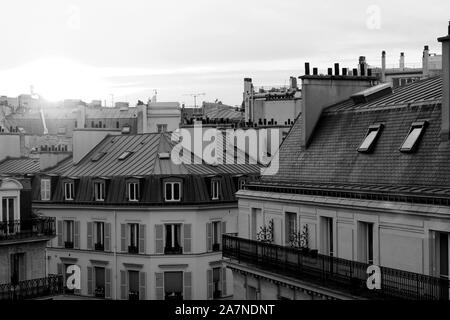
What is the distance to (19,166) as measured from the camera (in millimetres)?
52250

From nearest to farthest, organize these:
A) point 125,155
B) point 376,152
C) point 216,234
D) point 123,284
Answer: point 376,152 → point 123,284 → point 216,234 → point 125,155

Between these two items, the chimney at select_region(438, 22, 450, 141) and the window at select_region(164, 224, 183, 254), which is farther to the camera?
the window at select_region(164, 224, 183, 254)

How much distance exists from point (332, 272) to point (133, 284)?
22712 millimetres

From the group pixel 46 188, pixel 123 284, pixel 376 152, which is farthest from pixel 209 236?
pixel 376 152

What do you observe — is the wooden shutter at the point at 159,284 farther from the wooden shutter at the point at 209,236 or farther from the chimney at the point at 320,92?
the chimney at the point at 320,92

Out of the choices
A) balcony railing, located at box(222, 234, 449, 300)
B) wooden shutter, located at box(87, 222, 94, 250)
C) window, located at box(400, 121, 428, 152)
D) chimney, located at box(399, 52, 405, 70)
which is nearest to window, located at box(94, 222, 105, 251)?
wooden shutter, located at box(87, 222, 94, 250)

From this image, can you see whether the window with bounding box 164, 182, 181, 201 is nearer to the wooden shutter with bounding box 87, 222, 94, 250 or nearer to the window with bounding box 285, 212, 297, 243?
the wooden shutter with bounding box 87, 222, 94, 250

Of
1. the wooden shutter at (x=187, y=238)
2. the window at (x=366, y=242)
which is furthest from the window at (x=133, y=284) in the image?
the window at (x=366, y=242)

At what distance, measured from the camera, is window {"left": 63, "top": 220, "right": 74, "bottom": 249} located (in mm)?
46406

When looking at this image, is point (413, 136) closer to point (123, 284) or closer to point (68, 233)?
point (123, 284)

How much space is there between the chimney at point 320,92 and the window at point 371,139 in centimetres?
359

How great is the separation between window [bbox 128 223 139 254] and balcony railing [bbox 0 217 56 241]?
35.7 feet

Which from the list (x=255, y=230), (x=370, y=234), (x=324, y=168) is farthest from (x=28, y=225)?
(x=370, y=234)
